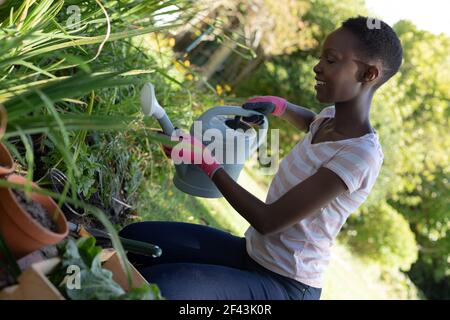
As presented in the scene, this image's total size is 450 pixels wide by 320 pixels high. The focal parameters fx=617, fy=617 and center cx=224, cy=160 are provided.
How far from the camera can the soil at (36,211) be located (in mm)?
1090

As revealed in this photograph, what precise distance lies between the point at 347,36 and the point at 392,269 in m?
6.02

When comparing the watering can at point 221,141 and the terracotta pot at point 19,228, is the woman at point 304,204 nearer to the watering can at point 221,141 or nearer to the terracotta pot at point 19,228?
the watering can at point 221,141

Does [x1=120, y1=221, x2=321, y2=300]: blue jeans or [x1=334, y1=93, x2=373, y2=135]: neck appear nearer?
[x1=120, y1=221, x2=321, y2=300]: blue jeans

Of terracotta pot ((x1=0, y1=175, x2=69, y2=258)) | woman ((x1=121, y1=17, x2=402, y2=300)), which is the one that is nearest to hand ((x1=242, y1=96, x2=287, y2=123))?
woman ((x1=121, y1=17, x2=402, y2=300))

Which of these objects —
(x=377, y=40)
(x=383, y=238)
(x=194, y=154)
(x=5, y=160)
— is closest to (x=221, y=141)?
(x=194, y=154)

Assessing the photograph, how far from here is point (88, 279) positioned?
3.66ft

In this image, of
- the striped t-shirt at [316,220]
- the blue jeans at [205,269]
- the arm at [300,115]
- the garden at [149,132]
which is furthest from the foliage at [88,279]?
the arm at [300,115]

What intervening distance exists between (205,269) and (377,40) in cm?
81

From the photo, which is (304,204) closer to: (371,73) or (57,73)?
(371,73)

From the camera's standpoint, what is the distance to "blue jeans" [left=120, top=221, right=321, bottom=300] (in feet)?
4.92

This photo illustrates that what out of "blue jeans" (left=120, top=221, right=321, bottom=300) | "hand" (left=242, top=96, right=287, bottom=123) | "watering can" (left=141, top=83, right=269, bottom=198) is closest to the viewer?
"blue jeans" (left=120, top=221, right=321, bottom=300)

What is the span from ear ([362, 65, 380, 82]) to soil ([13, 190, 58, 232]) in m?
1.03

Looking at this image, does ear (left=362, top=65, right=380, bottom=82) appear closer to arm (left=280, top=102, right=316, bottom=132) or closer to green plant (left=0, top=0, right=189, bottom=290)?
arm (left=280, top=102, right=316, bottom=132)

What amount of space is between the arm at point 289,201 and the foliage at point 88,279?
52cm
